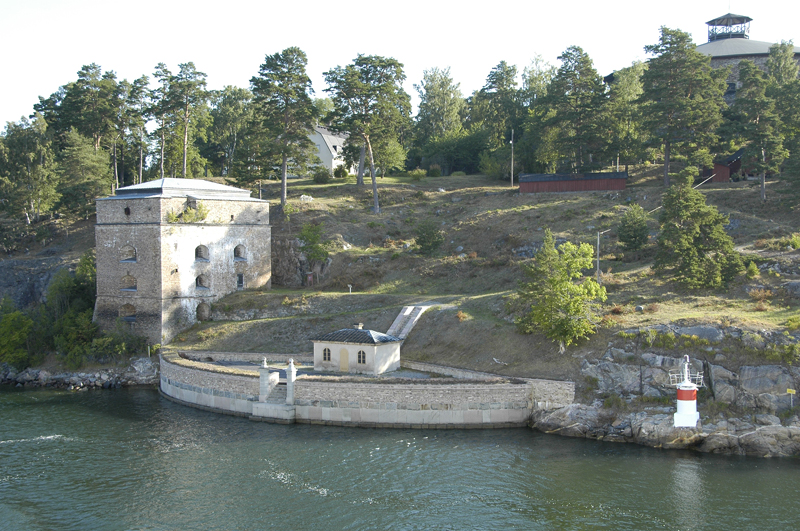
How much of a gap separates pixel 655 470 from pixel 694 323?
8828 mm

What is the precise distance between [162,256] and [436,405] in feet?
76.8

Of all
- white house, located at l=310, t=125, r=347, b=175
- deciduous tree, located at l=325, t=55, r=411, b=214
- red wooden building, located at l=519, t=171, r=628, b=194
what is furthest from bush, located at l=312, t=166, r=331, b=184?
red wooden building, located at l=519, t=171, r=628, b=194

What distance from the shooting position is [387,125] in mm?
64438

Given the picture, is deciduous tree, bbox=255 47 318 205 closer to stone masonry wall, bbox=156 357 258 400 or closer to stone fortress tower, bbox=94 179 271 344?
stone fortress tower, bbox=94 179 271 344

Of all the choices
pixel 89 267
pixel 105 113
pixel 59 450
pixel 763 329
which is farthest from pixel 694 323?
pixel 105 113

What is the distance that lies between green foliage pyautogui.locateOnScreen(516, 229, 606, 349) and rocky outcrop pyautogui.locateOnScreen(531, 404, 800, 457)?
425 cm

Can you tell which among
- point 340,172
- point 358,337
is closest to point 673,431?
point 358,337

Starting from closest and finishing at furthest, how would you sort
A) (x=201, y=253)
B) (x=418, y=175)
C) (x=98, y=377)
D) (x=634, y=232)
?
(x=98, y=377) < (x=634, y=232) < (x=201, y=253) < (x=418, y=175)

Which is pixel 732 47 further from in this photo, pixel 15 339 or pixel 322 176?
pixel 15 339

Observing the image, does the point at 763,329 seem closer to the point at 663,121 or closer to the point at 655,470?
the point at 655,470

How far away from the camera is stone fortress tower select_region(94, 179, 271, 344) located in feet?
150

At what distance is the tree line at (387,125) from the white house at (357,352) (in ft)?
91.8

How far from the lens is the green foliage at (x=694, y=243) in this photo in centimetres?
3781

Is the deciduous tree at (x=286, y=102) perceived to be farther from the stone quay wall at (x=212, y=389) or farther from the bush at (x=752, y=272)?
the bush at (x=752, y=272)
